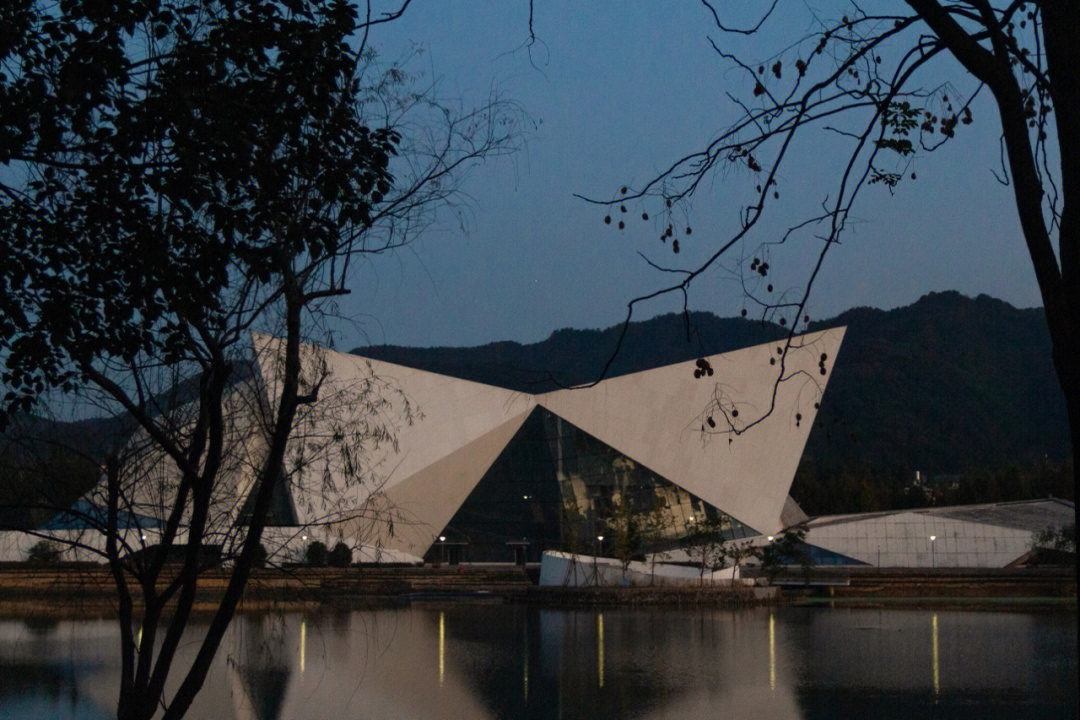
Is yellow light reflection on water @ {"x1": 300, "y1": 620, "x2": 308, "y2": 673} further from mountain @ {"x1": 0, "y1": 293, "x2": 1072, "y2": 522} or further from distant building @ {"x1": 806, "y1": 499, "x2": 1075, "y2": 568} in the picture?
mountain @ {"x1": 0, "y1": 293, "x2": 1072, "y2": 522}

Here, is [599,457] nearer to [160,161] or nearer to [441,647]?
[441,647]

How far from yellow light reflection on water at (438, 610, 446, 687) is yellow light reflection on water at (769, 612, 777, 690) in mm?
3861

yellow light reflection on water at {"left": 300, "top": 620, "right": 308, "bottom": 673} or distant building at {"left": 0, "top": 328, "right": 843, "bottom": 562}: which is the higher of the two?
distant building at {"left": 0, "top": 328, "right": 843, "bottom": 562}

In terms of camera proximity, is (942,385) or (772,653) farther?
(942,385)

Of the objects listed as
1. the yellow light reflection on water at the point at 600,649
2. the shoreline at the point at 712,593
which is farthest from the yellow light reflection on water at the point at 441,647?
the shoreline at the point at 712,593

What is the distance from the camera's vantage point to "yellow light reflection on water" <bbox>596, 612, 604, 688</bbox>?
566 inches

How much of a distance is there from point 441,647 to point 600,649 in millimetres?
2337

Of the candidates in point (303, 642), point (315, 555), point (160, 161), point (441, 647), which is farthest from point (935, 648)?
point (160, 161)

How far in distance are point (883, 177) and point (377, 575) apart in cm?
2646

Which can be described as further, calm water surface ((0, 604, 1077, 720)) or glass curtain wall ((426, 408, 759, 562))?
glass curtain wall ((426, 408, 759, 562))

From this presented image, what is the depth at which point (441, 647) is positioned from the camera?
17.7 metres

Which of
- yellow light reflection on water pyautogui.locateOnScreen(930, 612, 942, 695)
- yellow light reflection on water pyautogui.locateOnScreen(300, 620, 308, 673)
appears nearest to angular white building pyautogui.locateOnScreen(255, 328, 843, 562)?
yellow light reflection on water pyautogui.locateOnScreen(300, 620, 308, 673)

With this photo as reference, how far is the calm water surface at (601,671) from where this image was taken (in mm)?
12062

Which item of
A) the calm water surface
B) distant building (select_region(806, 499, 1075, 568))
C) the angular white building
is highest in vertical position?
the angular white building
